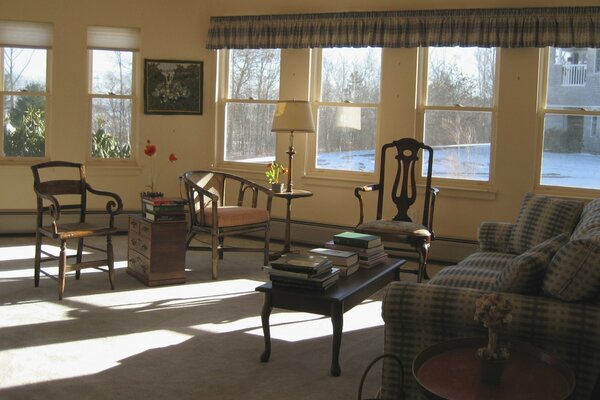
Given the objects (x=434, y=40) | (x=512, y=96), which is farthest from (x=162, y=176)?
(x=512, y=96)

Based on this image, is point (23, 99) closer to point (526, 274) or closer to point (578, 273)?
point (526, 274)

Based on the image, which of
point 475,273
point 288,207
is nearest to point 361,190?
point 288,207

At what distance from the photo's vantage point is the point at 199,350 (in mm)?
4090

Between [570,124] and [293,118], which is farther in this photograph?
[293,118]

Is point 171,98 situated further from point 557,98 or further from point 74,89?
point 557,98

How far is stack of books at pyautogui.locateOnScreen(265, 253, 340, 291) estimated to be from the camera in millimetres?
3721

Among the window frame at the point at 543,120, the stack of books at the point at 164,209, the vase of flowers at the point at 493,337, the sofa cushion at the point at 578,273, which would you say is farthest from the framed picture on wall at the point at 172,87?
the vase of flowers at the point at 493,337

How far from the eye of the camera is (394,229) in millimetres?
5668

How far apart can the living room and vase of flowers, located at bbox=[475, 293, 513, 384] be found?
410 centimetres

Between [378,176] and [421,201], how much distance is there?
0.49m

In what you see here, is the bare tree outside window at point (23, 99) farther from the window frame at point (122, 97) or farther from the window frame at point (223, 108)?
the window frame at point (223, 108)

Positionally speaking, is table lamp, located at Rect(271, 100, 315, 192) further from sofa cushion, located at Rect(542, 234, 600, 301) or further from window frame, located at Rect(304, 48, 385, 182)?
sofa cushion, located at Rect(542, 234, 600, 301)

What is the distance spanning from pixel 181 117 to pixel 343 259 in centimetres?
406

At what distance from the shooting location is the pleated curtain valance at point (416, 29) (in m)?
5.88
